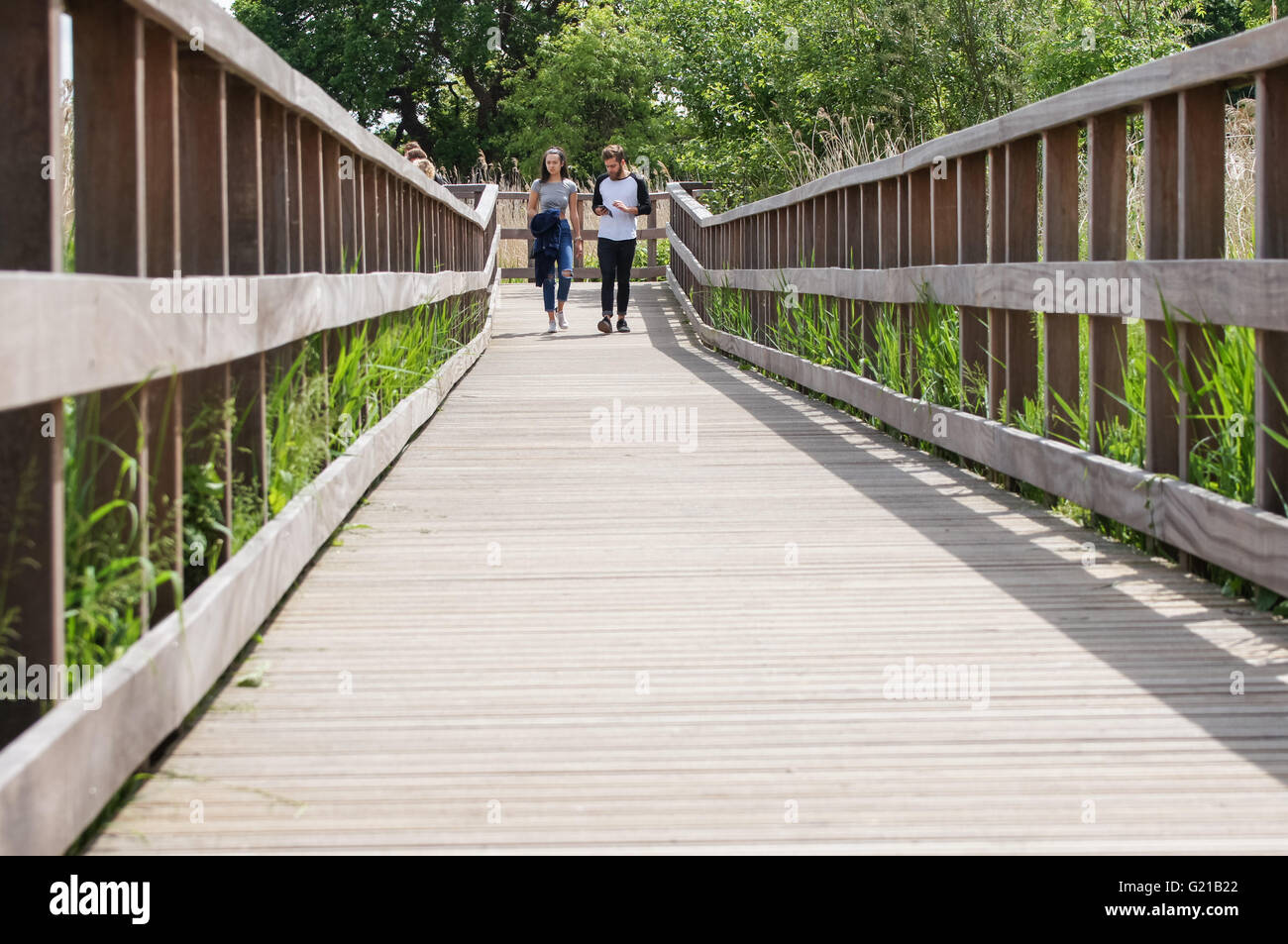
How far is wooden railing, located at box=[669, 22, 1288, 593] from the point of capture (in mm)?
3688

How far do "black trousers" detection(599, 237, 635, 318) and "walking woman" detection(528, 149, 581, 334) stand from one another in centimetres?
34

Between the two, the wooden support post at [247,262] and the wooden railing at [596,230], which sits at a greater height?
the wooden railing at [596,230]

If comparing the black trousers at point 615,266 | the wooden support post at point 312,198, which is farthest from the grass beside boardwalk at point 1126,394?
the black trousers at point 615,266

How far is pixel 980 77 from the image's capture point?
19.7 m

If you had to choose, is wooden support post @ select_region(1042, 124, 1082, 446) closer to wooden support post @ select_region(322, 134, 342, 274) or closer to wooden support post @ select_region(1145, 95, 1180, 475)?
wooden support post @ select_region(1145, 95, 1180, 475)

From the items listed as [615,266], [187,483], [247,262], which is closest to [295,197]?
[247,262]

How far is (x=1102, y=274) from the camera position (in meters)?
4.65

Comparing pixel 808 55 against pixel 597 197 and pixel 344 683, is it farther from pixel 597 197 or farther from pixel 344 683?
pixel 344 683

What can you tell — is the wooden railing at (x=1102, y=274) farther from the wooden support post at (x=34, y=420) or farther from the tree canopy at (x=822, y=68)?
the tree canopy at (x=822, y=68)

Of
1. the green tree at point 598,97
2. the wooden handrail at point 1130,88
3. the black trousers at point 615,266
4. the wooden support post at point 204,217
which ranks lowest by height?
the wooden support post at point 204,217

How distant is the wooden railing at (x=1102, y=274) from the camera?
3.69 metres

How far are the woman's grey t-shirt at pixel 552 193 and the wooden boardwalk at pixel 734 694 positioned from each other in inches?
388

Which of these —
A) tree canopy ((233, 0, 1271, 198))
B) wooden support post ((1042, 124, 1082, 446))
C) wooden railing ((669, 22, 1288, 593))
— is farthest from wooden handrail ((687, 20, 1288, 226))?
tree canopy ((233, 0, 1271, 198))
